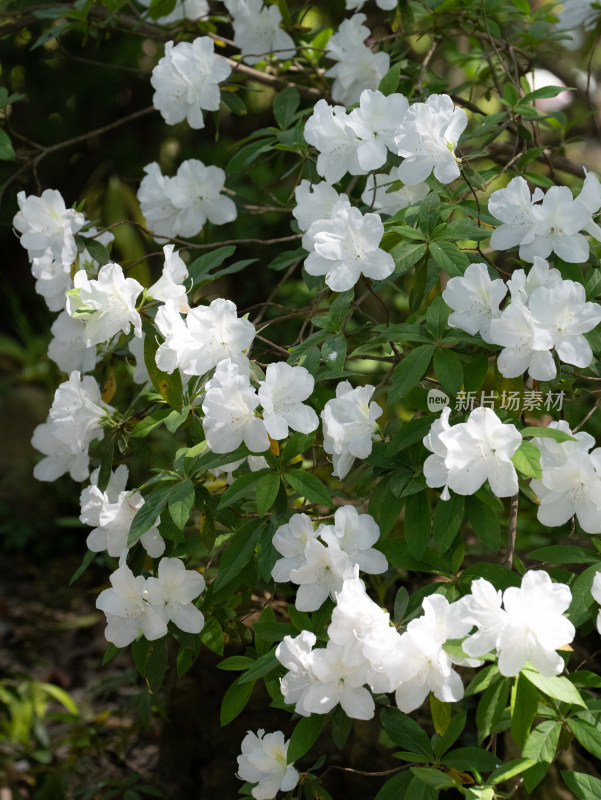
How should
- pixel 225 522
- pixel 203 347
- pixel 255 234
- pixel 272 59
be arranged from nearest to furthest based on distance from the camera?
1. pixel 203 347
2. pixel 225 522
3. pixel 272 59
4. pixel 255 234

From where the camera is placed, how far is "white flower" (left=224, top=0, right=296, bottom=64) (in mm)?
1815

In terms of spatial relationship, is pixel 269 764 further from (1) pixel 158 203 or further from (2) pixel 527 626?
(1) pixel 158 203

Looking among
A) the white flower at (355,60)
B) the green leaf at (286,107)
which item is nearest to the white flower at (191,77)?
the green leaf at (286,107)

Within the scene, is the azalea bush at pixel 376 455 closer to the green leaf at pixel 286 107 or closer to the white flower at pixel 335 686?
the white flower at pixel 335 686

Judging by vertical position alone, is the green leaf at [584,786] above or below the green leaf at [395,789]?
above

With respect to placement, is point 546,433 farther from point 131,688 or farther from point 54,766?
point 131,688

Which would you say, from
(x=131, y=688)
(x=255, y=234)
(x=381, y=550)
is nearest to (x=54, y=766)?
(x=131, y=688)

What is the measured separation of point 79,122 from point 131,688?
3.10 m

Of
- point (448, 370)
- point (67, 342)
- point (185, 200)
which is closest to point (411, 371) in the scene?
point (448, 370)

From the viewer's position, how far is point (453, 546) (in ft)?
3.84

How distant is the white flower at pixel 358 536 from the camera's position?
3.69ft

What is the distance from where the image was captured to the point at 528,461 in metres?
1.00

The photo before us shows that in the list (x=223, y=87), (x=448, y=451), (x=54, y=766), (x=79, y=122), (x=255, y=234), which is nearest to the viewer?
(x=448, y=451)

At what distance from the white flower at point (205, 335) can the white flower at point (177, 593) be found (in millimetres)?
279
